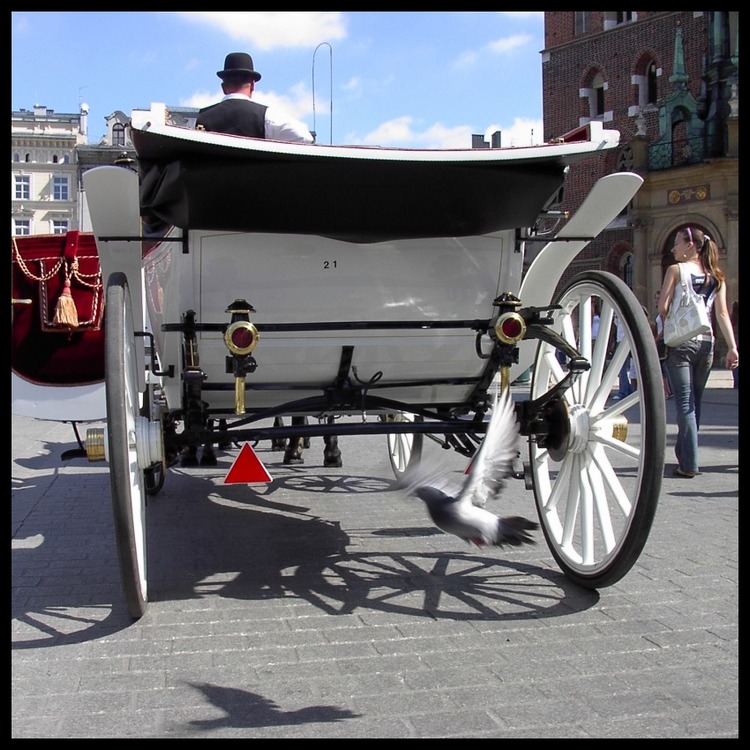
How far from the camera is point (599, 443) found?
406 centimetres

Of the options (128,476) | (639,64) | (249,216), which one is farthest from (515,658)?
(639,64)

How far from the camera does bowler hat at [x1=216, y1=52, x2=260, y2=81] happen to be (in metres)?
4.42

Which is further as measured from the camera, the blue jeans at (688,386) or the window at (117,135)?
the window at (117,135)

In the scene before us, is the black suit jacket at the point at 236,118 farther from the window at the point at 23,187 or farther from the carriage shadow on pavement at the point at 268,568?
the window at the point at 23,187

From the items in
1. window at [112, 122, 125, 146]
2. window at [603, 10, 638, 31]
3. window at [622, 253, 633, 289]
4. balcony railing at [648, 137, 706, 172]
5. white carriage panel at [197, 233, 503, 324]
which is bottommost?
white carriage panel at [197, 233, 503, 324]

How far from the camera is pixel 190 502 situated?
21.4 feet

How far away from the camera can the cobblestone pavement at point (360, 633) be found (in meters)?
2.78

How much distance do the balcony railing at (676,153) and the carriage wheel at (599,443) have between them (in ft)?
90.0

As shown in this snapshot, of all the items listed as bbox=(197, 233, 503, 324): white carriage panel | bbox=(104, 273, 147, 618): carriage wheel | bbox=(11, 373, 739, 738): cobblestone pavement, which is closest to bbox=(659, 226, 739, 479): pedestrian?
bbox=(11, 373, 739, 738): cobblestone pavement

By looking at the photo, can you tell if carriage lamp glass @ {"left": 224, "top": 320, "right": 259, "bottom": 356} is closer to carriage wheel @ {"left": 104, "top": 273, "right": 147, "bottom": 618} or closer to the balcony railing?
carriage wheel @ {"left": 104, "top": 273, "right": 147, "bottom": 618}

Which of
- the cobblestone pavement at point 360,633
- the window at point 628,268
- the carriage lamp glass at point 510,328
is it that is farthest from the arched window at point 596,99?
the carriage lamp glass at point 510,328

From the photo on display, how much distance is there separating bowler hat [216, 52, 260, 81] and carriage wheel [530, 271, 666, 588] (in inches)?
71.5

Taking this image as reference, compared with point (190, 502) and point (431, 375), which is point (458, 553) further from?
point (190, 502)

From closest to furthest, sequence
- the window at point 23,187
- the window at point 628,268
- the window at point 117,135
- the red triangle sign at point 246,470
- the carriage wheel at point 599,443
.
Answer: the carriage wheel at point 599,443, the red triangle sign at point 246,470, the window at point 628,268, the window at point 117,135, the window at point 23,187
